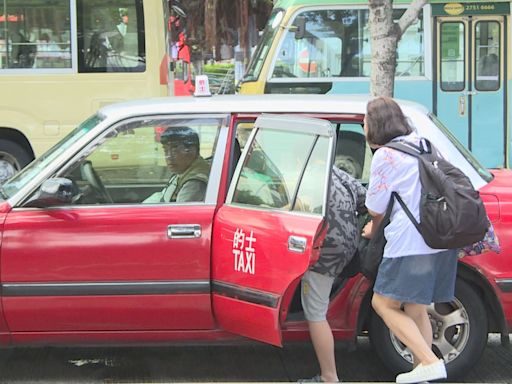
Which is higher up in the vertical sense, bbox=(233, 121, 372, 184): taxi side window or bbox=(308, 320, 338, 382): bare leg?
bbox=(233, 121, 372, 184): taxi side window

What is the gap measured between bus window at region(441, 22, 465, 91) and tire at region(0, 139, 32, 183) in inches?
222

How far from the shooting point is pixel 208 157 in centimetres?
433

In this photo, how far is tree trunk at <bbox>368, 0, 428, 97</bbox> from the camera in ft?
24.2

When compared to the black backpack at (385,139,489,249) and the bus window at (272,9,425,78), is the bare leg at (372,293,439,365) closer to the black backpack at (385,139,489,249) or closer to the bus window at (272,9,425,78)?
the black backpack at (385,139,489,249)

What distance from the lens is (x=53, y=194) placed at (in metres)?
3.97

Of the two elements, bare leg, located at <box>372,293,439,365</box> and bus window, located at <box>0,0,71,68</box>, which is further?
bus window, located at <box>0,0,71,68</box>

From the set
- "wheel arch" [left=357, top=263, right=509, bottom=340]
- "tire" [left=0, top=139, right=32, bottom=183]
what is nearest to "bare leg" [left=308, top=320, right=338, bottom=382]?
"wheel arch" [left=357, top=263, right=509, bottom=340]

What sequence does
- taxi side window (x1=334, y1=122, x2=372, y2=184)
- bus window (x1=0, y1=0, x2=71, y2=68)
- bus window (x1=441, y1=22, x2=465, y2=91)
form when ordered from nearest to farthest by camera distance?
taxi side window (x1=334, y1=122, x2=372, y2=184) → bus window (x1=0, y1=0, x2=71, y2=68) → bus window (x1=441, y1=22, x2=465, y2=91)

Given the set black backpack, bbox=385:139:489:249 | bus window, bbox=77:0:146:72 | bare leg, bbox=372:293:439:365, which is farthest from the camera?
bus window, bbox=77:0:146:72

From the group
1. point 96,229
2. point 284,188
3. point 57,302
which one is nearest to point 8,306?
point 57,302

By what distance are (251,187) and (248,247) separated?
0.37 m

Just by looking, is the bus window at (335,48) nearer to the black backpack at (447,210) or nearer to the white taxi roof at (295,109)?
the white taxi roof at (295,109)

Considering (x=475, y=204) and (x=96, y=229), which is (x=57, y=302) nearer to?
(x=96, y=229)

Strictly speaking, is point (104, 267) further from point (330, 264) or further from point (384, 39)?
point (384, 39)
